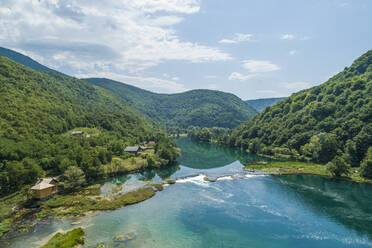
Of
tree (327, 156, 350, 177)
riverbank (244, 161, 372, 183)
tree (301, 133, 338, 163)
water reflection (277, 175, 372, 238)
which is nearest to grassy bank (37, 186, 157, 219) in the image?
water reflection (277, 175, 372, 238)

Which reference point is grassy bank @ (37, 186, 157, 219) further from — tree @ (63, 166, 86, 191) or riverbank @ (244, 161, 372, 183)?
riverbank @ (244, 161, 372, 183)

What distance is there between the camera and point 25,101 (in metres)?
98.3

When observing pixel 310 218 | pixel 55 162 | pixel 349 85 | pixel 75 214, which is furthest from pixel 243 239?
pixel 349 85

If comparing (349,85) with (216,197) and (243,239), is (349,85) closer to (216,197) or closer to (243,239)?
(216,197)

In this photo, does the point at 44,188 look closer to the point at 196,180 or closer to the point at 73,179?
the point at 73,179

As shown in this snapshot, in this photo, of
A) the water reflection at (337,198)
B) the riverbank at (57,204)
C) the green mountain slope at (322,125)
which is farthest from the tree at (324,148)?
the riverbank at (57,204)

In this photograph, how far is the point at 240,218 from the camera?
42688 mm

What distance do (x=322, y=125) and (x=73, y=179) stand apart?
10081cm

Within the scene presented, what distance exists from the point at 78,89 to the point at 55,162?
152185mm

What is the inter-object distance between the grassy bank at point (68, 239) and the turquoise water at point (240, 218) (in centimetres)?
131

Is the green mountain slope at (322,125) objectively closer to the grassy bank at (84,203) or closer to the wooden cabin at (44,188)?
the grassy bank at (84,203)

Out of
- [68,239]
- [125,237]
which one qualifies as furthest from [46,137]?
[125,237]

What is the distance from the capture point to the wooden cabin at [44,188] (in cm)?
4728

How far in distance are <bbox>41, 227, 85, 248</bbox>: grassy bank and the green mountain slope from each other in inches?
3242
